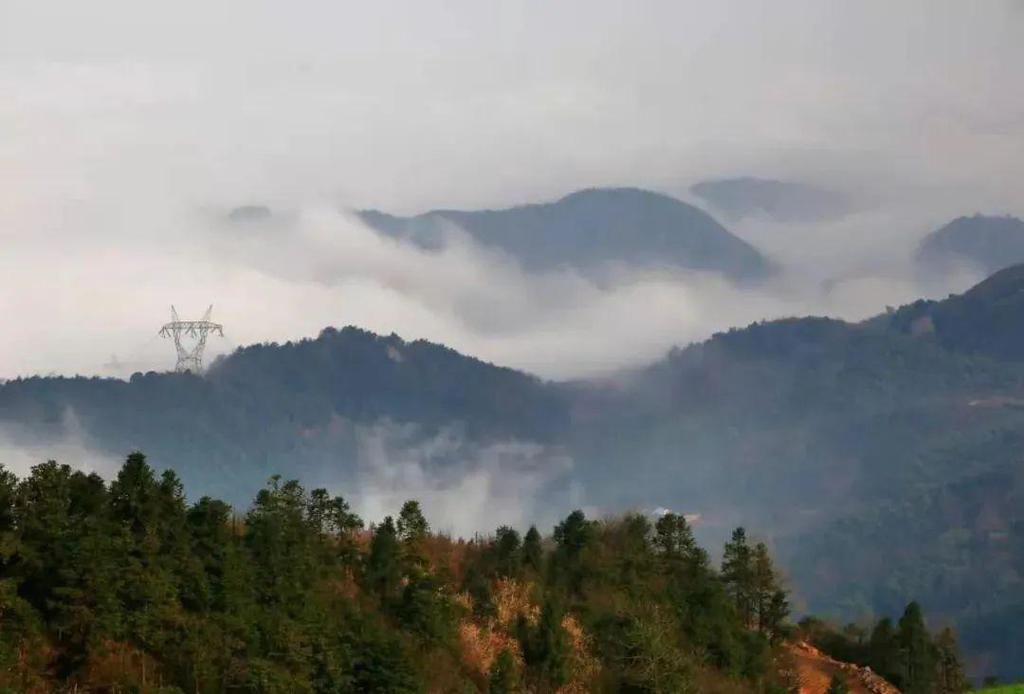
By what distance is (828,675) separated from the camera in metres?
103

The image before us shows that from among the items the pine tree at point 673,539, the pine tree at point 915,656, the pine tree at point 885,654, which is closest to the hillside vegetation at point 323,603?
the pine tree at point 673,539

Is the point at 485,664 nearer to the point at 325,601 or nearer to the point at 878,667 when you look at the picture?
the point at 325,601

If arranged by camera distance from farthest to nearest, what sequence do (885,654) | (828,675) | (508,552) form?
(885,654) < (828,675) < (508,552)

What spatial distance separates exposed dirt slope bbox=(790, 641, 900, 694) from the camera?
99.2m

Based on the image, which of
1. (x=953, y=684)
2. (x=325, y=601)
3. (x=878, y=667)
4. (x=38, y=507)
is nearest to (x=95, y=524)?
(x=38, y=507)

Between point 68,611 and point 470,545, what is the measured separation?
1433 inches

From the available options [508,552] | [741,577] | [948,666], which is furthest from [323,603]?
[948,666]

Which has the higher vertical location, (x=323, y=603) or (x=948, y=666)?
(x=323, y=603)

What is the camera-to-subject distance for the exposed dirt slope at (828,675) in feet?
326

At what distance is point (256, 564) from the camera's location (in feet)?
205

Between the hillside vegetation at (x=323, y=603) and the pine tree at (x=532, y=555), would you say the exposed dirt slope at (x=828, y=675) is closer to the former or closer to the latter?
the hillside vegetation at (x=323, y=603)

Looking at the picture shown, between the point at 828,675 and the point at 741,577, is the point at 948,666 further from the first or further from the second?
the point at 741,577

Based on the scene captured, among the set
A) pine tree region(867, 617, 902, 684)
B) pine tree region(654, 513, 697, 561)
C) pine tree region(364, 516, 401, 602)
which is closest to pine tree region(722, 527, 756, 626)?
pine tree region(654, 513, 697, 561)

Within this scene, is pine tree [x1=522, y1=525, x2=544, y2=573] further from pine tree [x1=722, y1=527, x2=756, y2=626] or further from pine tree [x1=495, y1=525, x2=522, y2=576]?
pine tree [x1=722, y1=527, x2=756, y2=626]
